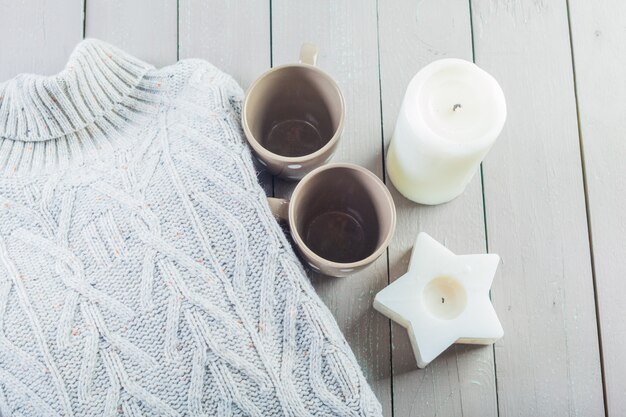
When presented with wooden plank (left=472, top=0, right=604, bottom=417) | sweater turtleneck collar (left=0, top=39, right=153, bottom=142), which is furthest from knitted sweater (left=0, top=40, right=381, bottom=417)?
wooden plank (left=472, top=0, right=604, bottom=417)

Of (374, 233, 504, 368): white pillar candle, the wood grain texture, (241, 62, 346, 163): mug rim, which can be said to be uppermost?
the wood grain texture

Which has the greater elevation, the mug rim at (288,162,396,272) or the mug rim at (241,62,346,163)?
the mug rim at (241,62,346,163)

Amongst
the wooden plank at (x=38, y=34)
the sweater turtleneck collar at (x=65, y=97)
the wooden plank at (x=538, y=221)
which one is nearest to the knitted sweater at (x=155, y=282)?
the sweater turtleneck collar at (x=65, y=97)

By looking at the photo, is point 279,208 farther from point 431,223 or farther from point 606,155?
point 606,155

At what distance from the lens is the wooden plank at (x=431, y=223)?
1.92ft

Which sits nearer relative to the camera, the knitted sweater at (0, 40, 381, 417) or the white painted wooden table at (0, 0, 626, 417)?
the knitted sweater at (0, 40, 381, 417)

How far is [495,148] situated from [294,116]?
0.75 ft

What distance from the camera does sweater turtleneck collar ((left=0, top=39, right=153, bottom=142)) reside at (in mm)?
535

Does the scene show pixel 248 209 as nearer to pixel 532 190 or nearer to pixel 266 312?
pixel 266 312

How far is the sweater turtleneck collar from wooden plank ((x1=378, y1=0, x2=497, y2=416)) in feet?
0.96

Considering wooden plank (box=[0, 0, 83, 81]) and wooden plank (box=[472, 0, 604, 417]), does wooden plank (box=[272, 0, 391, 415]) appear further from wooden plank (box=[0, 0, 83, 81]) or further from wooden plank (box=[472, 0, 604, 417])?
wooden plank (box=[0, 0, 83, 81])

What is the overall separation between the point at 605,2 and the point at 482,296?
378 millimetres

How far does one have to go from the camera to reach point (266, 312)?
49 cm

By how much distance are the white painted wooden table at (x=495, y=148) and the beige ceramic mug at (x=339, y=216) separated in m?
0.05
